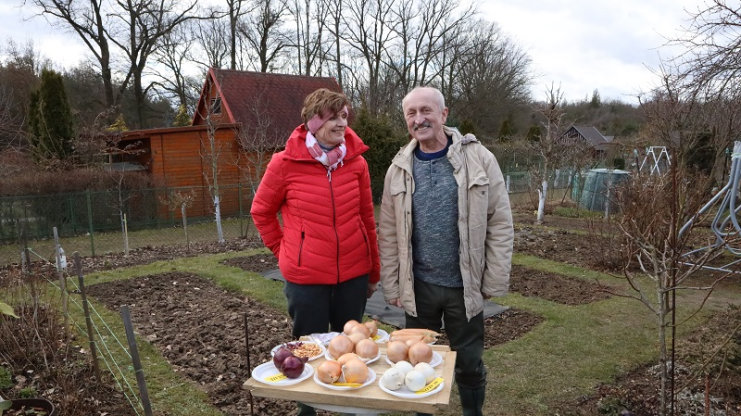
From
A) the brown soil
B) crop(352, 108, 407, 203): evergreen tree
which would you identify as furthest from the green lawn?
crop(352, 108, 407, 203): evergreen tree

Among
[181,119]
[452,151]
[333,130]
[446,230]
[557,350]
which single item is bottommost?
[557,350]

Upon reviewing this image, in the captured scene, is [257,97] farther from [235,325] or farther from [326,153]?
[326,153]

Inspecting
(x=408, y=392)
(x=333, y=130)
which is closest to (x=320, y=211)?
(x=333, y=130)

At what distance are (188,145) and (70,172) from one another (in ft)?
11.3

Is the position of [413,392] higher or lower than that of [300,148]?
lower

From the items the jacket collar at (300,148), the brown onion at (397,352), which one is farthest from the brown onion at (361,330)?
the jacket collar at (300,148)

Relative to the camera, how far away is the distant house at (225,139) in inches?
587

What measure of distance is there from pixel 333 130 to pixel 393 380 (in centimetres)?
129

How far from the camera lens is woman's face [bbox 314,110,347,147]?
8.29 ft

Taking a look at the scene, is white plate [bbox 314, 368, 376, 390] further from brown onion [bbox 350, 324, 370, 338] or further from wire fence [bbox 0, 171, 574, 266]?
wire fence [bbox 0, 171, 574, 266]

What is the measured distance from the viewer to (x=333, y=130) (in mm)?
2535

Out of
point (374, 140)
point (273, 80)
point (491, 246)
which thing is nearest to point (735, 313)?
point (491, 246)

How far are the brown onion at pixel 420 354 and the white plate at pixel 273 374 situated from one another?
40 centimetres

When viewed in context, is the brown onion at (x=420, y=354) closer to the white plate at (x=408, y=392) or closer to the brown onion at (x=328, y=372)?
the white plate at (x=408, y=392)
